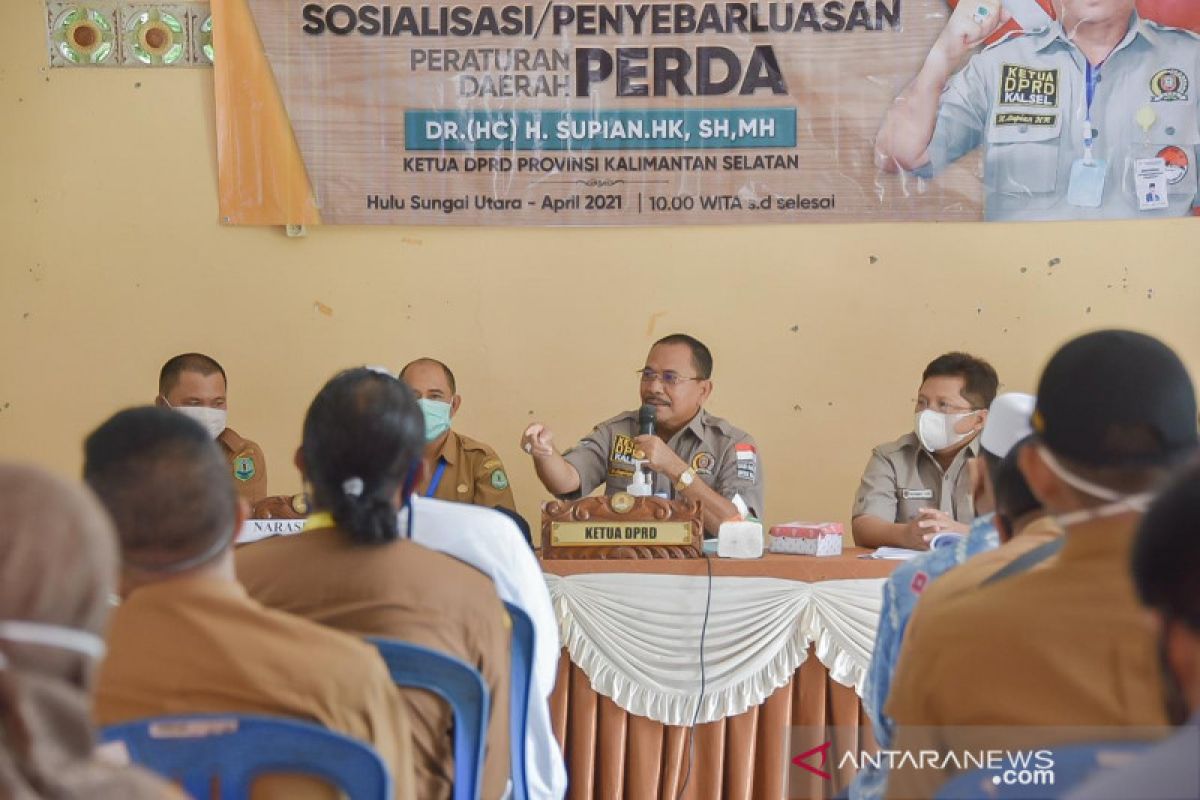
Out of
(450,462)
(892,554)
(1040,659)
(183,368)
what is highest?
(183,368)

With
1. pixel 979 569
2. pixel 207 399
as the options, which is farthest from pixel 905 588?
pixel 207 399

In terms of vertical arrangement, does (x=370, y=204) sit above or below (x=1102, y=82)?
below

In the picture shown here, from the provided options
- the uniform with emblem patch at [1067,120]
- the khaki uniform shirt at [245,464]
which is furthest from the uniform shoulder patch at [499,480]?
the uniform with emblem patch at [1067,120]

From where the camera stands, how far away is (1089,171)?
4.43 metres

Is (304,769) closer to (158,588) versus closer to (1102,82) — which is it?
(158,588)

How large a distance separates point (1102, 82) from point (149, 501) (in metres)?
3.81

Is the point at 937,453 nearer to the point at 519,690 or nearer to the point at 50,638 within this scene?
the point at 519,690

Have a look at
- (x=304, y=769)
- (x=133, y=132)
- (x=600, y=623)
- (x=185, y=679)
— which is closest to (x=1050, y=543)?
(x=304, y=769)

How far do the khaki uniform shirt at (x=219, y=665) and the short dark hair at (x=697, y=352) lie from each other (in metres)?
2.68

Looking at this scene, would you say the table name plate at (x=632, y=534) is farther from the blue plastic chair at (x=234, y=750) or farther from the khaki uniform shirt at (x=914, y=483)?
the blue plastic chair at (x=234, y=750)

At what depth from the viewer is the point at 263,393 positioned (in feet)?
15.3

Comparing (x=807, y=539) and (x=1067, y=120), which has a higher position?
(x=1067, y=120)

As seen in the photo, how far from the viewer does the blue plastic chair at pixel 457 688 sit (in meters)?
1.71

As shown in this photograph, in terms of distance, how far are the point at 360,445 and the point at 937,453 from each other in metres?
2.43
